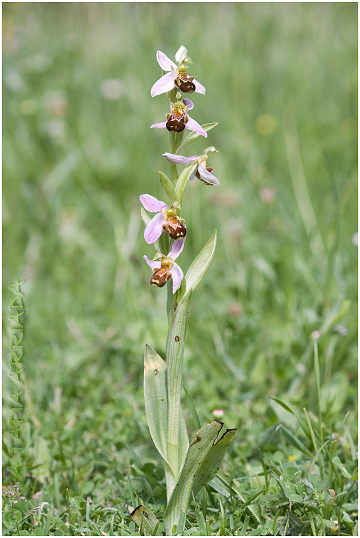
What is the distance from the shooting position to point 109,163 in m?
3.98

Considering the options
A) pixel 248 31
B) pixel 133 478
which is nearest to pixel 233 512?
pixel 133 478

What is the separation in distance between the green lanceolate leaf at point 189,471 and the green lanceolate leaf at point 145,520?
3 centimetres

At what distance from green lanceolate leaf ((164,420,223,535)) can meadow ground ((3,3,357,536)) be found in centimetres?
6

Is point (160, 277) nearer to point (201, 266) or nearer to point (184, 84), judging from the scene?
point (201, 266)

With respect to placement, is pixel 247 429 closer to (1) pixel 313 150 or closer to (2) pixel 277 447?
(2) pixel 277 447

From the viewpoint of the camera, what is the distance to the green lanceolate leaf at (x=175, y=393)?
155cm

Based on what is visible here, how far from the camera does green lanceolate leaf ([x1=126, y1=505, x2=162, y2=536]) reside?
1.57 meters

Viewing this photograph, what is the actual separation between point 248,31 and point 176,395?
5038 mm

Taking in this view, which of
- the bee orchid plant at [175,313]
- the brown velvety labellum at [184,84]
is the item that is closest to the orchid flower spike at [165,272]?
the bee orchid plant at [175,313]

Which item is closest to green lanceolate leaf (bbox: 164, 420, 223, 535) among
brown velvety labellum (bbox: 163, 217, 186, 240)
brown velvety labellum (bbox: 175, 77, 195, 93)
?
brown velvety labellum (bbox: 163, 217, 186, 240)

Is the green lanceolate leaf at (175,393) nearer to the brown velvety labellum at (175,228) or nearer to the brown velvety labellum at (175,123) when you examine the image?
the brown velvety labellum at (175,228)

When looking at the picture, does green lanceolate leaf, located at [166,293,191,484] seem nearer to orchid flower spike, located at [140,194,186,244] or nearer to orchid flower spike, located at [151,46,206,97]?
orchid flower spike, located at [140,194,186,244]

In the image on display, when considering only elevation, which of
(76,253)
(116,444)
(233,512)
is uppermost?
(76,253)

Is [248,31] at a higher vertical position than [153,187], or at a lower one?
higher
